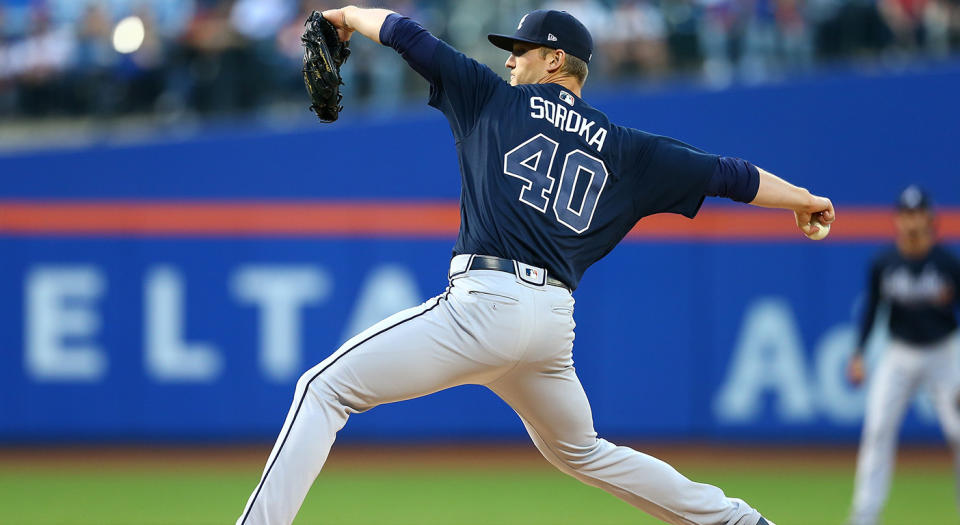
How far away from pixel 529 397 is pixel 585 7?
28.7ft

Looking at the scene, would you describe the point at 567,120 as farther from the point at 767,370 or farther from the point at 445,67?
the point at 767,370

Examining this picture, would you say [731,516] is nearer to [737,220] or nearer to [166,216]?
[737,220]

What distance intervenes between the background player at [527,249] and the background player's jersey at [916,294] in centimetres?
345

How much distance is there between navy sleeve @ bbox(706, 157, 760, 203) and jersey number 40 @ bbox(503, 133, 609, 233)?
1.54 feet

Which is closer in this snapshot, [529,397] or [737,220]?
[529,397]

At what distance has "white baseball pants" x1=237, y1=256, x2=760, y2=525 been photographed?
391cm

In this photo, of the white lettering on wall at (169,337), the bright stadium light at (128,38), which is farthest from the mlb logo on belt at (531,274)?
the bright stadium light at (128,38)

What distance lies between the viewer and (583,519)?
738cm

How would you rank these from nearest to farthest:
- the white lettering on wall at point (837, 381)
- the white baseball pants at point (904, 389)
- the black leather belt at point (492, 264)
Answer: the black leather belt at point (492, 264)
the white baseball pants at point (904, 389)
the white lettering on wall at point (837, 381)

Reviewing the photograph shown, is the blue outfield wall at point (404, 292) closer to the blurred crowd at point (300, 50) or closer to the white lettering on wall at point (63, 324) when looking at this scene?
the white lettering on wall at point (63, 324)

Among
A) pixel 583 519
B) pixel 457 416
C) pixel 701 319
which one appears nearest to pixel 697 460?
pixel 701 319

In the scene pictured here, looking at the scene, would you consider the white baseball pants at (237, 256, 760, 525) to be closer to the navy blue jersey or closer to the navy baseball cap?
the navy blue jersey

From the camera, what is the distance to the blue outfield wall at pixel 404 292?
36.1 feet

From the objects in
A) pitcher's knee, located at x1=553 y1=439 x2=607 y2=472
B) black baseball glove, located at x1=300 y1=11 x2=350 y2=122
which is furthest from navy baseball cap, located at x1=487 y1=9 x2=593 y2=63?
pitcher's knee, located at x1=553 y1=439 x2=607 y2=472
